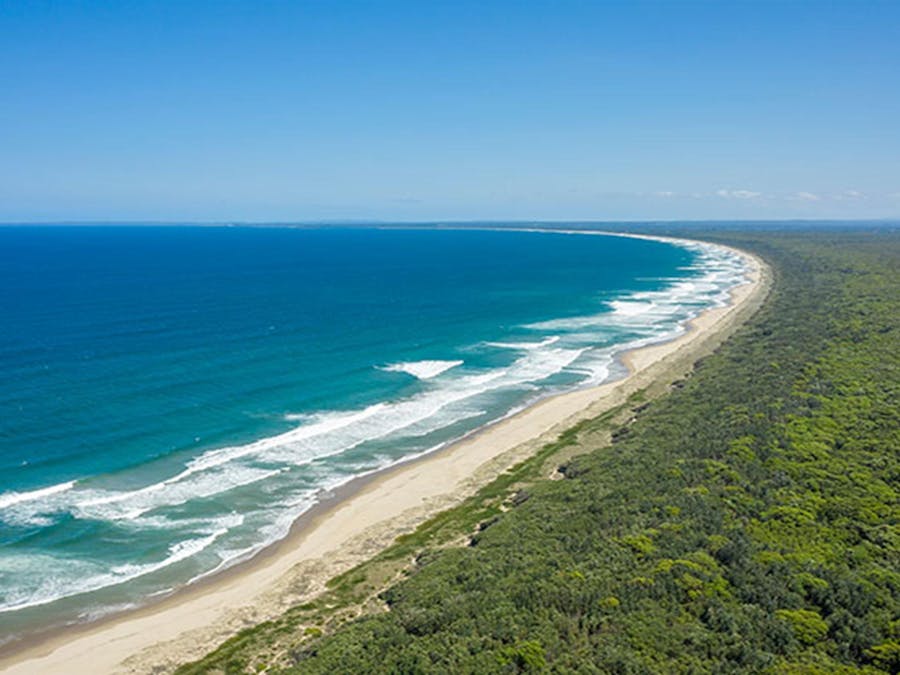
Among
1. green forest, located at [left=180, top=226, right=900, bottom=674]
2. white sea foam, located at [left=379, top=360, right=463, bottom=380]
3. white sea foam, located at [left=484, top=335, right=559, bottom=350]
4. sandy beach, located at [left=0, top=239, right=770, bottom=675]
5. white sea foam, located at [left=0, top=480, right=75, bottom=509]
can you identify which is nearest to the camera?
green forest, located at [left=180, top=226, right=900, bottom=674]

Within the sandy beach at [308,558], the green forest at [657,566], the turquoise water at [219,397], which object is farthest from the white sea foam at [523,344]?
the green forest at [657,566]

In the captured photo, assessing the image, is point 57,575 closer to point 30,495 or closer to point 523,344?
point 30,495

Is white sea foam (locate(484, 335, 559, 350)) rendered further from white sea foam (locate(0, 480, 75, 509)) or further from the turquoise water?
white sea foam (locate(0, 480, 75, 509))

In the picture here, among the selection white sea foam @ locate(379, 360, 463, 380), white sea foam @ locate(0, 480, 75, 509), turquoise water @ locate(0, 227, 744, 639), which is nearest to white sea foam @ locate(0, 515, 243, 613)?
turquoise water @ locate(0, 227, 744, 639)

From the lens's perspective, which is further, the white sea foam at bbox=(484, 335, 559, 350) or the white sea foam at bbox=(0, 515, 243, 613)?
the white sea foam at bbox=(484, 335, 559, 350)

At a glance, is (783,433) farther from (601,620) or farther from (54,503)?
(54,503)
